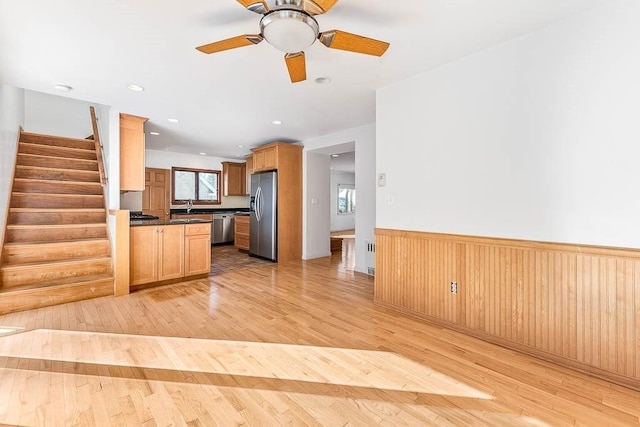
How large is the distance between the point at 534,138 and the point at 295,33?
1968 mm

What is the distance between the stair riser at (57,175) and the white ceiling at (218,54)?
5.61 feet

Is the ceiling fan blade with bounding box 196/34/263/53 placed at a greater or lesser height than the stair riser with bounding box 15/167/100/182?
greater

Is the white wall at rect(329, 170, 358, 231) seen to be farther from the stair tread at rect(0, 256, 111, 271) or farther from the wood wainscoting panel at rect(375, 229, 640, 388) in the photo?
the wood wainscoting panel at rect(375, 229, 640, 388)

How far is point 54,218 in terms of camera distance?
412 cm

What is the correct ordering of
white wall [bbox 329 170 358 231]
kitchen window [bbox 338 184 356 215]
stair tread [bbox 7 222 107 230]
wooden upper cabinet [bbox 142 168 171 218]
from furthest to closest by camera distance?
kitchen window [bbox 338 184 356 215], white wall [bbox 329 170 358 231], wooden upper cabinet [bbox 142 168 171 218], stair tread [bbox 7 222 107 230]

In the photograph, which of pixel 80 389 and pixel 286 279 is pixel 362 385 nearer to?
pixel 80 389

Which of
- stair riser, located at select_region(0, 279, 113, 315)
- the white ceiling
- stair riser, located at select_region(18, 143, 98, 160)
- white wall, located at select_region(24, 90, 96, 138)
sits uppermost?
white wall, located at select_region(24, 90, 96, 138)

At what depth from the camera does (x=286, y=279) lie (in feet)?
14.3

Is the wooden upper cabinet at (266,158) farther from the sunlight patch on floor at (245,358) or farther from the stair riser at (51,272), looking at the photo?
the sunlight patch on floor at (245,358)

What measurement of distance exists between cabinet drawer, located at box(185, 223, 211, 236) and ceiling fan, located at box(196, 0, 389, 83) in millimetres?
2894

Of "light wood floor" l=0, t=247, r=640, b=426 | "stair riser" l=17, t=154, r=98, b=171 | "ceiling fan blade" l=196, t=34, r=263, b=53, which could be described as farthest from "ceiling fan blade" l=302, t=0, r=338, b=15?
"stair riser" l=17, t=154, r=98, b=171

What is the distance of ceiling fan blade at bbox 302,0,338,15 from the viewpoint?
1617mm

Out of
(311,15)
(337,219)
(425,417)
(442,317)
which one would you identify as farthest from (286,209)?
(337,219)

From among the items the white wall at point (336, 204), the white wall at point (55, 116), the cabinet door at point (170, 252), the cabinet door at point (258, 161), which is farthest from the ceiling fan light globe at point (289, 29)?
the white wall at point (336, 204)
